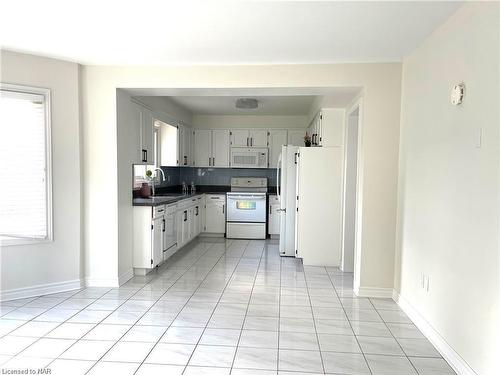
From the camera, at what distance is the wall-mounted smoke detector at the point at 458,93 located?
7.64ft

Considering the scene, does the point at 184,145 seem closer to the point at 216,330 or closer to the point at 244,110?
the point at 244,110

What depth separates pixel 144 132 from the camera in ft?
15.3

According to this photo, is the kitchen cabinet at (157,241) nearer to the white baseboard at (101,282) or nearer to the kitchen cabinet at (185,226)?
the white baseboard at (101,282)

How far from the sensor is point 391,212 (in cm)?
366

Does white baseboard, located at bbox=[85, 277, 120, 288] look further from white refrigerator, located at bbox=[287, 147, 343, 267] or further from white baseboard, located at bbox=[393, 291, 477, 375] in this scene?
white baseboard, located at bbox=[393, 291, 477, 375]

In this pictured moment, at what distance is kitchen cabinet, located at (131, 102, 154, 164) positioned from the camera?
4.45 metres

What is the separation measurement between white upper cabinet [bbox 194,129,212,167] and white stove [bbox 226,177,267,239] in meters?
1.00

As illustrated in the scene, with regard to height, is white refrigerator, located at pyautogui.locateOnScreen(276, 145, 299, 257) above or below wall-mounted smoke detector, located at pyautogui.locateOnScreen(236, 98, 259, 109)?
below

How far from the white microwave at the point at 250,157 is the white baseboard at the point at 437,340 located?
4158mm

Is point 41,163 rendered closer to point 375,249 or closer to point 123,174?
point 123,174

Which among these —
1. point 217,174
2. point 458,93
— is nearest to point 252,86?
point 458,93

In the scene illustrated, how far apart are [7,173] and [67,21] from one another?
5.24 ft

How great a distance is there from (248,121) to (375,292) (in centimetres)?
446

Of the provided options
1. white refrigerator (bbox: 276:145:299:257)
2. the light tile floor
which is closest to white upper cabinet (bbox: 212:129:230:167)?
white refrigerator (bbox: 276:145:299:257)
